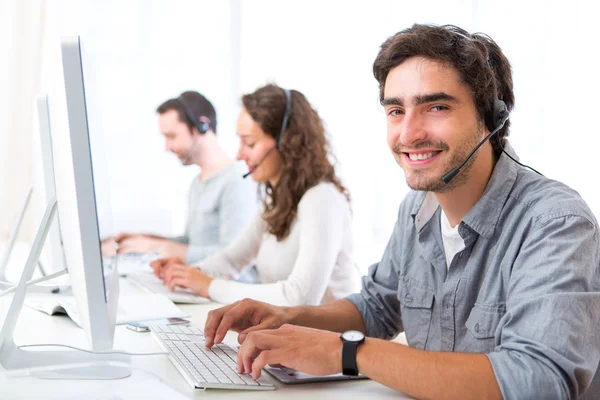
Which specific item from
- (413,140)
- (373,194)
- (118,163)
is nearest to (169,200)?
(118,163)

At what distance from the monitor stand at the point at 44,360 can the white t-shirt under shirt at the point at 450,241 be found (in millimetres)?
594

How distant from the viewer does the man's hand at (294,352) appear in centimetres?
104

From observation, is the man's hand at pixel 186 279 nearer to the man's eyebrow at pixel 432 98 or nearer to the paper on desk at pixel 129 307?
the paper on desk at pixel 129 307

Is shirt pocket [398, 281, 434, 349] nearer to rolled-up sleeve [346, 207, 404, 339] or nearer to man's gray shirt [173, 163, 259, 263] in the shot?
rolled-up sleeve [346, 207, 404, 339]

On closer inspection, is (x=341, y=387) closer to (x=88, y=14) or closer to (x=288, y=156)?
(x=288, y=156)

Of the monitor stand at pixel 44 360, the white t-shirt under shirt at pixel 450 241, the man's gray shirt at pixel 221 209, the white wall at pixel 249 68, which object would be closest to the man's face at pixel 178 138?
the man's gray shirt at pixel 221 209

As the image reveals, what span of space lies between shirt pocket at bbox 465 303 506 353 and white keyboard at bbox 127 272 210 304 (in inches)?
31.5

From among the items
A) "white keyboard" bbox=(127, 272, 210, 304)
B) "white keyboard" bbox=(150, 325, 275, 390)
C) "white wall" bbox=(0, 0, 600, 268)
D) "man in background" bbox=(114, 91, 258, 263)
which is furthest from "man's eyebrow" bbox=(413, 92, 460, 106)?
"white wall" bbox=(0, 0, 600, 268)

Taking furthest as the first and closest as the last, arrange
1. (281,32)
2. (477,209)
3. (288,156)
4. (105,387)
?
(281,32) < (288,156) < (477,209) < (105,387)

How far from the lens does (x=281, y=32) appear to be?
4051 mm

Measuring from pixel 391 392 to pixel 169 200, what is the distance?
298 cm

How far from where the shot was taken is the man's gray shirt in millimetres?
2838

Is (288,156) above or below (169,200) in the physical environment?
above

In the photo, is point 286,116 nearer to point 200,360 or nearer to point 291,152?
point 291,152
